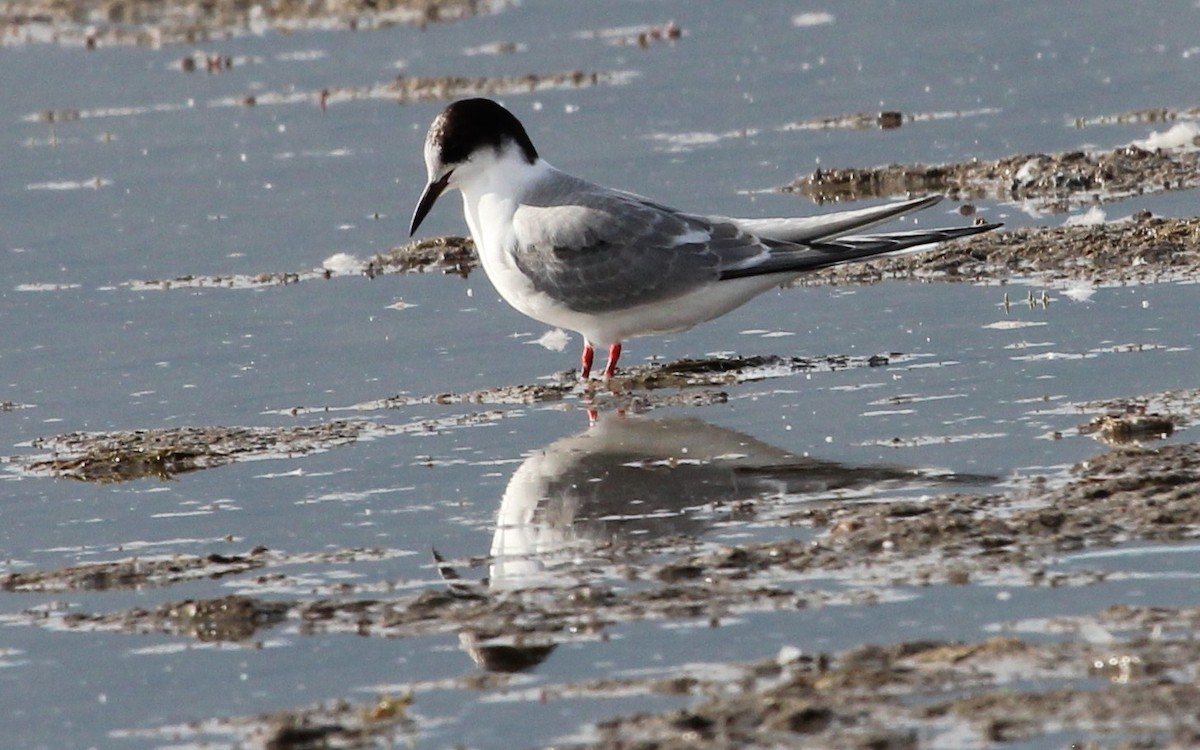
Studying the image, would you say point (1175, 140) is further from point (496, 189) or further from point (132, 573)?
point (132, 573)

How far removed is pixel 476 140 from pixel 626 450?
2.07 m

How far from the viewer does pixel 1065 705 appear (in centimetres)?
471

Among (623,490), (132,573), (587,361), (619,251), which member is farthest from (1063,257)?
(132,573)

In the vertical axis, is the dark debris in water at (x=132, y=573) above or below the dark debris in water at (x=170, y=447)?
below

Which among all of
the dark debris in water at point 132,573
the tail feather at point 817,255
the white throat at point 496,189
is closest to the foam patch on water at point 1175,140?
the tail feather at point 817,255

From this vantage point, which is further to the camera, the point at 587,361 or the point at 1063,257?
the point at 1063,257

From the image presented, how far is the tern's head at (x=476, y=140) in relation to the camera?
922cm

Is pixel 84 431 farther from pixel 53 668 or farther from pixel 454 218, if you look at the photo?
pixel 454 218

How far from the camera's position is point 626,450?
7.71 meters

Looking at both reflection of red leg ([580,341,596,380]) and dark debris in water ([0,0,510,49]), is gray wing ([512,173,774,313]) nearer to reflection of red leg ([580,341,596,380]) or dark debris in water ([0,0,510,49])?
reflection of red leg ([580,341,596,380])

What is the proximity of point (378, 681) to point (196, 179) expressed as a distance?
9.43 m

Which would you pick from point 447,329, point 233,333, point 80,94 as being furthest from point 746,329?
point 80,94

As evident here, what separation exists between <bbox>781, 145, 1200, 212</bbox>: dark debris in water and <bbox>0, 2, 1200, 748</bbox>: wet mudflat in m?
0.03

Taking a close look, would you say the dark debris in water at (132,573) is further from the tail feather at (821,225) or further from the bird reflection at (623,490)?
the tail feather at (821,225)
